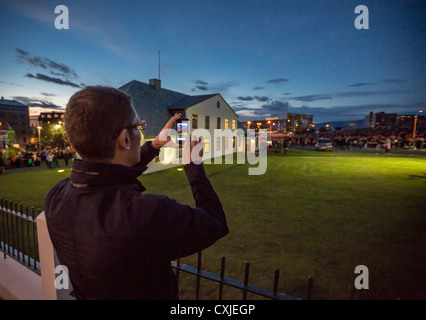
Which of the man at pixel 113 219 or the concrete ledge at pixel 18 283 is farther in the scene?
the concrete ledge at pixel 18 283

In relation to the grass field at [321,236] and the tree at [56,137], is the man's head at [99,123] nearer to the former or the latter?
the grass field at [321,236]

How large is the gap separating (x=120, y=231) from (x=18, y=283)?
4101mm

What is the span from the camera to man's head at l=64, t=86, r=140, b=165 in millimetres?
1060

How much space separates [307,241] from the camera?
5.82m

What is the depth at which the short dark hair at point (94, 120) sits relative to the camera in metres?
1.06

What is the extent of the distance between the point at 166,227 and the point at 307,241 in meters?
5.88

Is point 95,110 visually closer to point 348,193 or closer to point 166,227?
point 166,227

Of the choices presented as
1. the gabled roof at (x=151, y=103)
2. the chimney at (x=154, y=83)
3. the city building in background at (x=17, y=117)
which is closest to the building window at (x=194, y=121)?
the gabled roof at (x=151, y=103)

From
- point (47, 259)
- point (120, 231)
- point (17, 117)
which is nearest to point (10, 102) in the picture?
point (17, 117)

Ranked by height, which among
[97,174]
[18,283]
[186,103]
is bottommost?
[18,283]

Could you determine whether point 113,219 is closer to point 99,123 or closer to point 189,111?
point 99,123

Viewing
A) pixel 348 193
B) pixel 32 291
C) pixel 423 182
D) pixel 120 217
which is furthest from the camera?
pixel 423 182

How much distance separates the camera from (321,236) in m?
6.12

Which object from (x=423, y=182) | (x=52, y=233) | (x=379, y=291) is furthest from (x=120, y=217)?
(x=423, y=182)
